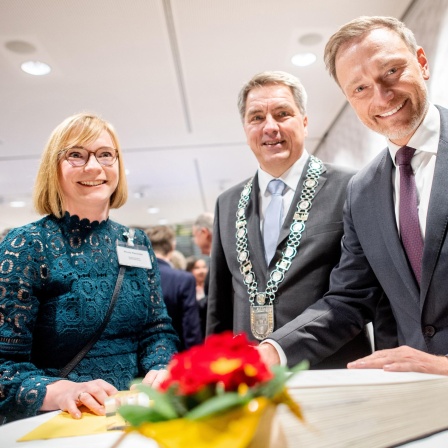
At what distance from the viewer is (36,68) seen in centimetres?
335

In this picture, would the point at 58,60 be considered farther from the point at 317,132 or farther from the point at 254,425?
the point at 254,425

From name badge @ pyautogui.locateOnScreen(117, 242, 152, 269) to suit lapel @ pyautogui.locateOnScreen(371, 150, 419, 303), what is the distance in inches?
31.9

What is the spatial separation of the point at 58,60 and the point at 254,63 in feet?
4.99

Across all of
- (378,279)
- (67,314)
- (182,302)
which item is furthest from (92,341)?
(182,302)

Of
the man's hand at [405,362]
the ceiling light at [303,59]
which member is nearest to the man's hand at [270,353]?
the man's hand at [405,362]

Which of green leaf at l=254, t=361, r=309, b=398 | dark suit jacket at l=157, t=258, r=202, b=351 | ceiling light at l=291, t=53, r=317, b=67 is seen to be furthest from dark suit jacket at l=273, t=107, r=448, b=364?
ceiling light at l=291, t=53, r=317, b=67

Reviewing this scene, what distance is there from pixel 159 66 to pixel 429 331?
9.60ft

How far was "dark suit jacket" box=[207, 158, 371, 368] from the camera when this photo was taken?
5.02 ft

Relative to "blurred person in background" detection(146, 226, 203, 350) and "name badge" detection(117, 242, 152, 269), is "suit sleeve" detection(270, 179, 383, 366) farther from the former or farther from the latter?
"blurred person in background" detection(146, 226, 203, 350)

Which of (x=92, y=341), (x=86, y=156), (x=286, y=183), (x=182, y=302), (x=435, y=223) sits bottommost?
(x=182, y=302)

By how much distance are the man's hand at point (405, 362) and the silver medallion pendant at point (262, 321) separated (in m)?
0.58

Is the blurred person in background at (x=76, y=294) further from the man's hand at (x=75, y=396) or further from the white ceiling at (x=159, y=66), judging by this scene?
the white ceiling at (x=159, y=66)

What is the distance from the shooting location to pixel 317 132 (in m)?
5.20

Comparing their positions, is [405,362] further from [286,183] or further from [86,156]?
[86,156]
